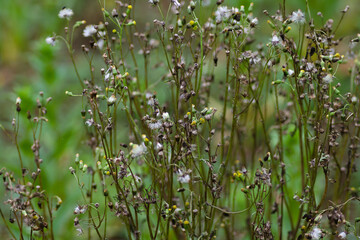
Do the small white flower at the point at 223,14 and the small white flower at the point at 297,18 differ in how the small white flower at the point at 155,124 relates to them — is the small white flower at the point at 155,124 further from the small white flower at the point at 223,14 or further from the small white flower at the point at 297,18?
the small white flower at the point at 297,18

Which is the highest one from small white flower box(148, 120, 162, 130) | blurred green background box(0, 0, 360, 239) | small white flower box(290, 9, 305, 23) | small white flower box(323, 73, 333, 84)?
blurred green background box(0, 0, 360, 239)

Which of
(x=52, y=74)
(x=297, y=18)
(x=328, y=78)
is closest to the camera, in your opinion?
(x=328, y=78)

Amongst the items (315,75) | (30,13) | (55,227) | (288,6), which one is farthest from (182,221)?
(30,13)

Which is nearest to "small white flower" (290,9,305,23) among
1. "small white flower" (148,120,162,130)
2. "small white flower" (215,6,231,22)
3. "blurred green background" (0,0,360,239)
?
"small white flower" (215,6,231,22)

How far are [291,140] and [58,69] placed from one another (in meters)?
1.99

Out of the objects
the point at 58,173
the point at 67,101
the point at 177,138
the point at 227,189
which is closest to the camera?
the point at 177,138

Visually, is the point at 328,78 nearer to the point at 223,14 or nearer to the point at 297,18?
the point at 297,18

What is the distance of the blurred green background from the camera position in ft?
10.3

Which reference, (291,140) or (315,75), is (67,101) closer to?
(291,140)

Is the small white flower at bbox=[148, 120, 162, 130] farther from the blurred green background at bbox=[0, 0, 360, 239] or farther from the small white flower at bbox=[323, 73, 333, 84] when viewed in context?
the blurred green background at bbox=[0, 0, 360, 239]

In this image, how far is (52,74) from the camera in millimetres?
3617

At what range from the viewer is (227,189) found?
2.71 m

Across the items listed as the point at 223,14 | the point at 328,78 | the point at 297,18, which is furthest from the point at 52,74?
the point at 328,78

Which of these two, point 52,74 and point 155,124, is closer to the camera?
point 155,124
